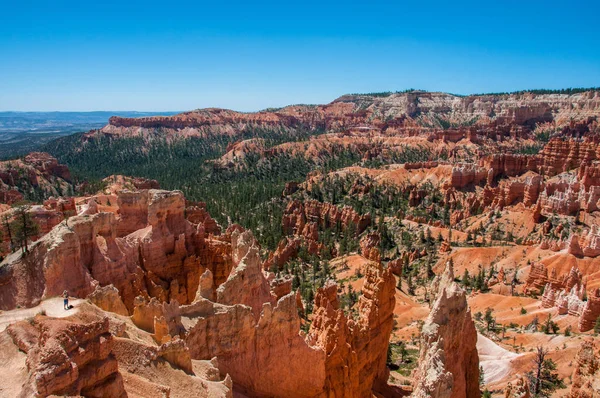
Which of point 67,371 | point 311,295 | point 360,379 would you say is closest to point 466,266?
point 311,295

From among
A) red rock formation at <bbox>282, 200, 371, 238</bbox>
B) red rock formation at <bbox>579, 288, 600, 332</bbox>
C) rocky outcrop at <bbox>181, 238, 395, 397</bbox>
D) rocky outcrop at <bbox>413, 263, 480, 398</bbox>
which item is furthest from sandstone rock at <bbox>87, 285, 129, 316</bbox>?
red rock formation at <bbox>282, 200, 371, 238</bbox>

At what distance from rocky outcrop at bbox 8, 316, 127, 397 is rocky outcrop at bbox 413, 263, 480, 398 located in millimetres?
8346

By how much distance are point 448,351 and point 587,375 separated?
5518 mm

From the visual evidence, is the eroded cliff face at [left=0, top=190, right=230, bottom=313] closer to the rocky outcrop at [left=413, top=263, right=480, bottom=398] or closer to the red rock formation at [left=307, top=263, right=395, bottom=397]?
the red rock formation at [left=307, top=263, right=395, bottom=397]

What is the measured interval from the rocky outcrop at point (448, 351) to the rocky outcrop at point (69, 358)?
8346 millimetres

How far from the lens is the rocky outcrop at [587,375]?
15.5m

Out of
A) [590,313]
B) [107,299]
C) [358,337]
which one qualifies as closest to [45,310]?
[107,299]

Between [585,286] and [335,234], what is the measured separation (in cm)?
4023

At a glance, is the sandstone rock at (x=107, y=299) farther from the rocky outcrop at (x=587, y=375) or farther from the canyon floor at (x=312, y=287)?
the rocky outcrop at (x=587, y=375)

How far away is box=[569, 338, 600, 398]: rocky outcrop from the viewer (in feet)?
50.9

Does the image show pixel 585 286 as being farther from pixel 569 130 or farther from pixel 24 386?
pixel 569 130

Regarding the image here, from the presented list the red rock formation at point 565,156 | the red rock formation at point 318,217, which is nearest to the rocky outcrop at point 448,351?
the red rock formation at point 318,217

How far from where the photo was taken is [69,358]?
9281 millimetres

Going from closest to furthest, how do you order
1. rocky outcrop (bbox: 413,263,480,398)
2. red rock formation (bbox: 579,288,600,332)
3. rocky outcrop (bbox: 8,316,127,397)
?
rocky outcrop (bbox: 8,316,127,397)
rocky outcrop (bbox: 413,263,480,398)
red rock formation (bbox: 579,288,600,332)
